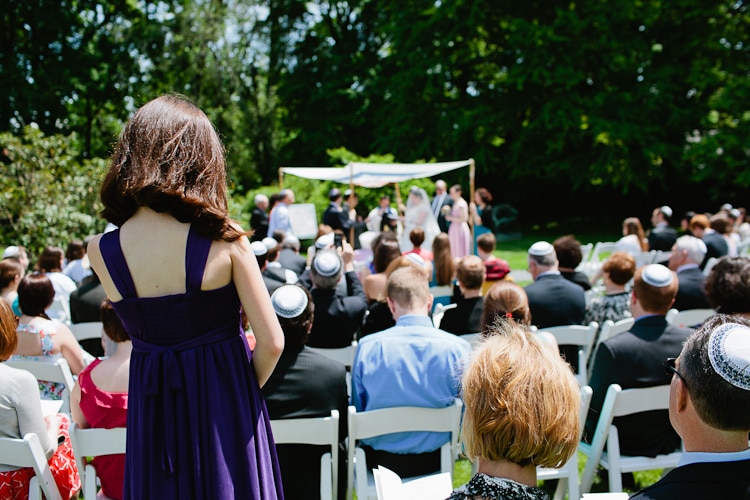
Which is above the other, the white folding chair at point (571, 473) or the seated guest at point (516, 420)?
the seated guest at point (516, 420)

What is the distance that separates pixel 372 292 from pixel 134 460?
3.90 metres

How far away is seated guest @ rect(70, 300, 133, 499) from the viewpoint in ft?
9.37

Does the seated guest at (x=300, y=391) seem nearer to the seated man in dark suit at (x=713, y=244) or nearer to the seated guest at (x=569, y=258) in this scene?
the seated guest at (x=569, y=258)

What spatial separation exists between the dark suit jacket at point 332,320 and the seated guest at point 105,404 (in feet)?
5.91

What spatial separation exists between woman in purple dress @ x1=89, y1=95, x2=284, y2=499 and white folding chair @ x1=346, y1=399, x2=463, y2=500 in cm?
104

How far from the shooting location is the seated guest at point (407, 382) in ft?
10.3

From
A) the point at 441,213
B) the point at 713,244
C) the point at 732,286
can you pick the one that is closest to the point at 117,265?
the point at 732,286

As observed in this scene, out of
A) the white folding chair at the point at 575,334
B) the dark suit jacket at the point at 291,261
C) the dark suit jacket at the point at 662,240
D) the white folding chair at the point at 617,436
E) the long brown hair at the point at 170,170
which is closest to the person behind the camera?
the long brown hair at the point at 170,170

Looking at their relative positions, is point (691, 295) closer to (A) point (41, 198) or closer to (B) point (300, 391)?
(B) point (300, 391)

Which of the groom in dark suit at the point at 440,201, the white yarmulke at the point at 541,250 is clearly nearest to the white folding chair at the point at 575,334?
the white yarmulke at the point at 541,250

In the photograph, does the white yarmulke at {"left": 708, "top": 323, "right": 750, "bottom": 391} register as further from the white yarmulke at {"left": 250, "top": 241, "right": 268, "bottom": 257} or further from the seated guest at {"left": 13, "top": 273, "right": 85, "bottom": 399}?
the white yarmulke at {"left": 250, "top": 241, "right": 268, "bottom": 257}

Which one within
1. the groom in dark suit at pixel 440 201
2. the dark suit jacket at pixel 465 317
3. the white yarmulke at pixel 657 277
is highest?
the white yarmulke at pixel 657 277

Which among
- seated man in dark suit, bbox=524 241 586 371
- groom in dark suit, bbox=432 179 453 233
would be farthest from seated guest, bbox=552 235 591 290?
groom in dark suit, bbox=432 179 453 233

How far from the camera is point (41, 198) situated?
1155 cm
